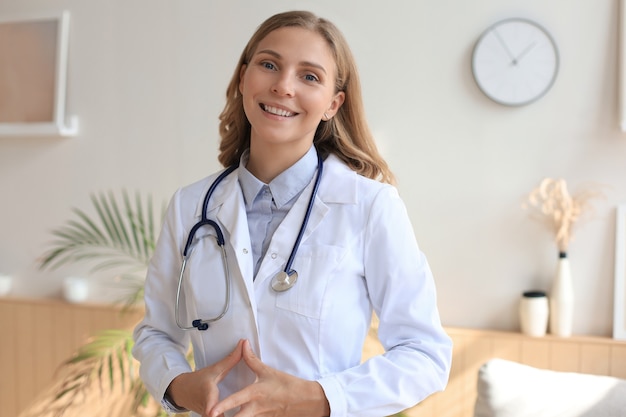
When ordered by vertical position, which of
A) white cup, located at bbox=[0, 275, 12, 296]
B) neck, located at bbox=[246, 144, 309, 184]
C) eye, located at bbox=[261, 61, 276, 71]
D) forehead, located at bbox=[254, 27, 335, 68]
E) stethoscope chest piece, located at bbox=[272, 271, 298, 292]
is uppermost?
forehead, located at bbox=[254, 27, 335, 68]

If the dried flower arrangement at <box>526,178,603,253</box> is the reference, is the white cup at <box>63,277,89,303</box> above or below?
below

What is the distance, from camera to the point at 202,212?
1.44 metres

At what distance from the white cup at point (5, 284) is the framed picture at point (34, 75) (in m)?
0.69

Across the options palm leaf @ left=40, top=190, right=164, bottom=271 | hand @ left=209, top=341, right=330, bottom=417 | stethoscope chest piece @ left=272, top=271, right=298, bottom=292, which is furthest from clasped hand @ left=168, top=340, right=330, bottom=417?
palm leaf @ left=40, top=190, right=164, bottom=271

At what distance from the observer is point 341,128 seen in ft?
4.89

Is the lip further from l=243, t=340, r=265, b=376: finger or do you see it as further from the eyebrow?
l=243, t=340, r=265, b=376: finger

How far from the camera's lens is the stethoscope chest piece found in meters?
1.30

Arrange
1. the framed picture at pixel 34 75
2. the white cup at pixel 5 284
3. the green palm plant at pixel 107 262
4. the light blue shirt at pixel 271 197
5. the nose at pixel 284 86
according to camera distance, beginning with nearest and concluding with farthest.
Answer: the nose at pixel 284 86 → the light blue shirt at pixel 271 197 → the green palm plant at pixel 107 262 → the framed picture at pixel 34 75 → the white cup at pixel 5 284

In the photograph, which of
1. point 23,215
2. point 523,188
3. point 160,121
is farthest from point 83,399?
point 523,188

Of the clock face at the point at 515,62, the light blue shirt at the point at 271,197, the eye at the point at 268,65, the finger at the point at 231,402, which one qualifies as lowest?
the finger at the point at 231,402

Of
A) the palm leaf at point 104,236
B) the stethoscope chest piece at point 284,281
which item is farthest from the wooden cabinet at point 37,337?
the stethoscope chest piece at point 284,281

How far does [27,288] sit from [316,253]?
265cm

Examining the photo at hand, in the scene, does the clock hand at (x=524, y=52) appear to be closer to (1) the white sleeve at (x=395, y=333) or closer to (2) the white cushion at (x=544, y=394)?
(2) the white cushion at (x=544, y=394)

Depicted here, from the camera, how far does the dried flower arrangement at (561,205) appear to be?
2.68 meters
